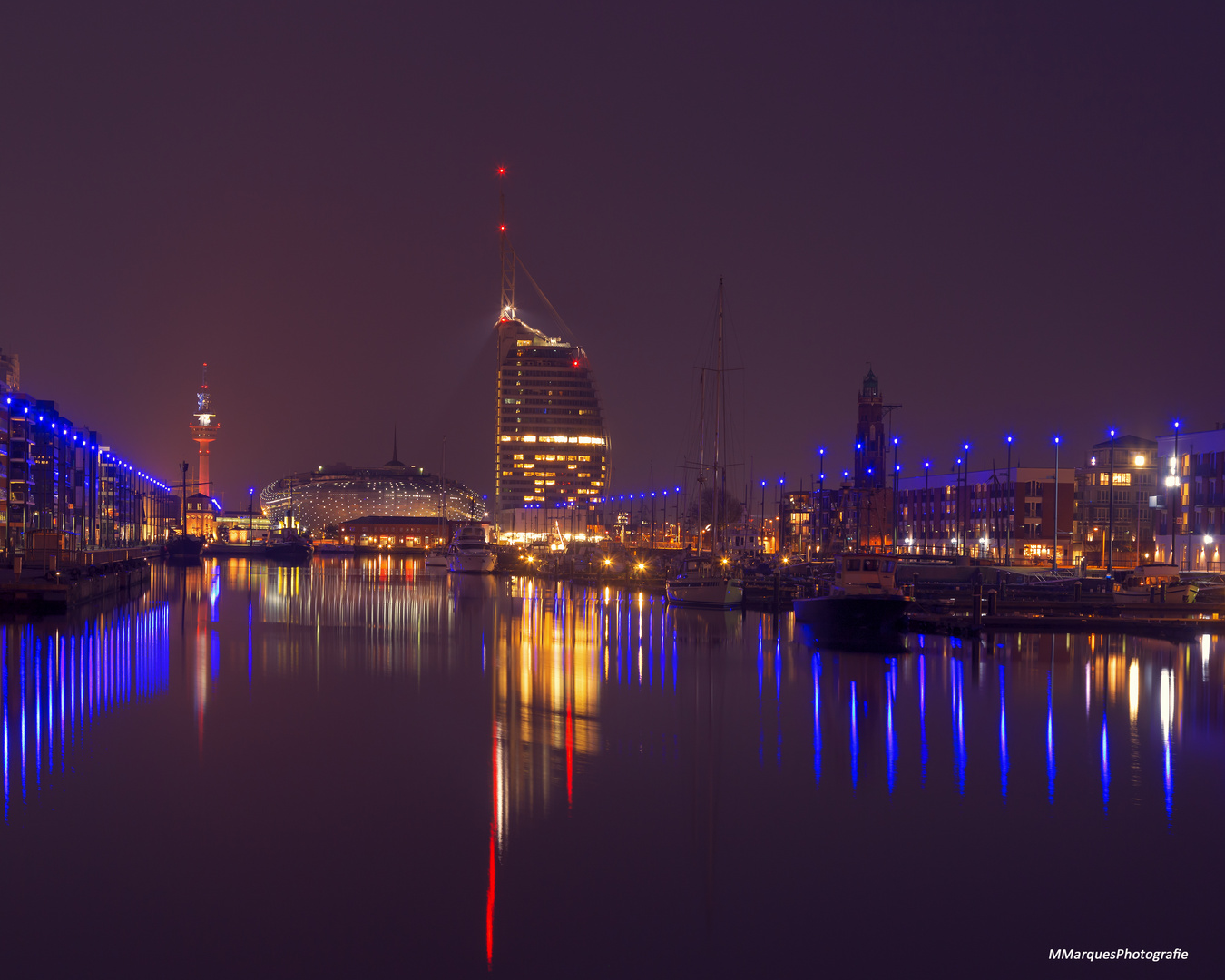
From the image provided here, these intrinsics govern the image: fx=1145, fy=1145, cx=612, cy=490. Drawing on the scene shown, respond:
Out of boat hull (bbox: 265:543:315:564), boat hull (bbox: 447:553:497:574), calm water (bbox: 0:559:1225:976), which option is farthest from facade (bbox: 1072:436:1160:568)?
boat hull (bbox: 265:543:315:564)

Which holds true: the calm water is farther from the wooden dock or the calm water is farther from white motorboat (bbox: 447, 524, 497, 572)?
white motorboat (bbox: 447, 524, 497, 572)

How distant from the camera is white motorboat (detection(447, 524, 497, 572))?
10269 centimetres

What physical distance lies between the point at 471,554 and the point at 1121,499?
5719cm

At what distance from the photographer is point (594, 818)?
49.8 ft

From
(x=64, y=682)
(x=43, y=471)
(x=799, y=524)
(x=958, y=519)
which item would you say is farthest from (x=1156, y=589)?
(x=799, y=524)

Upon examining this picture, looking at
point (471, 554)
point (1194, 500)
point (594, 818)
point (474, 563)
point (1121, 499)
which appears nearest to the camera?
point (594, 818)

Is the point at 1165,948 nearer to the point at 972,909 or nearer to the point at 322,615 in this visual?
the point at 972,909

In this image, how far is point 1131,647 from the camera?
126 ft

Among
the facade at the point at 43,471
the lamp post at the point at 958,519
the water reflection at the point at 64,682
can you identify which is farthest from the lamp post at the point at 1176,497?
the facade at the point at 43,471

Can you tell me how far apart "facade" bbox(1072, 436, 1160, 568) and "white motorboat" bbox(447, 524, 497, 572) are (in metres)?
50.3

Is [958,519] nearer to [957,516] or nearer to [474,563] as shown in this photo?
[957,516]

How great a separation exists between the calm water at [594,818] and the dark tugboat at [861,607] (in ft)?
27.0

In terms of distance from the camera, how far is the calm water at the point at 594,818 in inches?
437

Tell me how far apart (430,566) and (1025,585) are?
6951 cm
